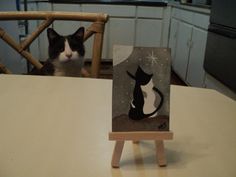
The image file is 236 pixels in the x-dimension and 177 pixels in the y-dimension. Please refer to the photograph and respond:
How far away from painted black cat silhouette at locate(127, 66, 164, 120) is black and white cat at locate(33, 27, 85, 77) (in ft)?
3.44

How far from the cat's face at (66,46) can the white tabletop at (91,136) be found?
2.37 feet

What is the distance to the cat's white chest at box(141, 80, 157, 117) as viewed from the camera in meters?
0.41

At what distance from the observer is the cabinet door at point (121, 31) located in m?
4.01

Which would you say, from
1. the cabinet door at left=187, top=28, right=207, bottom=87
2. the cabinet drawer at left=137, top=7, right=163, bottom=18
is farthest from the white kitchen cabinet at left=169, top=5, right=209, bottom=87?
the cabinet drawer at left=137, top=7, right=163, bottom=18

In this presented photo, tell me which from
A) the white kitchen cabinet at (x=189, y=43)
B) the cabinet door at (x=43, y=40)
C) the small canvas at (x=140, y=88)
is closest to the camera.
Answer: the small canvas at (x=140, y=88)

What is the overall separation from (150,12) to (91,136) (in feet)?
12.1

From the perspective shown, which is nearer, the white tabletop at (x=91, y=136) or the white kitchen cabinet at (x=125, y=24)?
the white tabletop at (x=91, y=136)

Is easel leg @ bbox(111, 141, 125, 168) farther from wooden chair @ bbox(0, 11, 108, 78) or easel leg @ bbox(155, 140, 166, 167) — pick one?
wooden chair @ bbox(0, 11, 108, 78)

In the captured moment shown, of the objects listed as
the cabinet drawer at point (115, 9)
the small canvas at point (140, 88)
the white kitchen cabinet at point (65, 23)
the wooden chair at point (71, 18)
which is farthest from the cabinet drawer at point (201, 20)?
the small canvas at point (140, 88)

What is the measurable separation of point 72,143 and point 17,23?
2653 mm

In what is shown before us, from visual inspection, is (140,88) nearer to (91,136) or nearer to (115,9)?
(91,136)

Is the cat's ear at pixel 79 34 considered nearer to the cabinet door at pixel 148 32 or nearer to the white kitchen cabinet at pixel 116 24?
the white kitchen cabinet at pixel 116 24

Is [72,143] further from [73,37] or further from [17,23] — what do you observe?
[17,23]

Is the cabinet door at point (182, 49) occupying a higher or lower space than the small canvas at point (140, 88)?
lower
